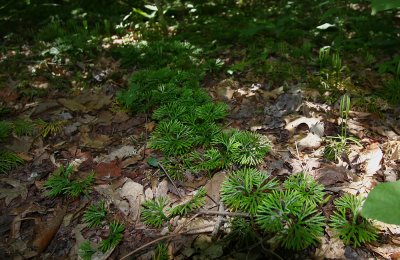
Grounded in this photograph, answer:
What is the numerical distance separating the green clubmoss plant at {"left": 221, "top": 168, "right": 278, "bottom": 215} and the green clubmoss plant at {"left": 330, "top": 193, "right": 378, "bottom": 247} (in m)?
0.38

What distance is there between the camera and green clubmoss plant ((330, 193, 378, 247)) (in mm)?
1616

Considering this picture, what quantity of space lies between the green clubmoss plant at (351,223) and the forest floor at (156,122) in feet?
0.18

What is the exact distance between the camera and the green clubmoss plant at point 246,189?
5.92 ft

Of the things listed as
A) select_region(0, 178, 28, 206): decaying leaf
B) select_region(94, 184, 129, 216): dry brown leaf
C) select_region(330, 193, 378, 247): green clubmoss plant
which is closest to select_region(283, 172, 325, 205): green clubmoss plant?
select_region(330, 193, 378, 247): green clubmoss plant

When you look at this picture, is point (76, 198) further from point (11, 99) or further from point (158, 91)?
point (11, 99)

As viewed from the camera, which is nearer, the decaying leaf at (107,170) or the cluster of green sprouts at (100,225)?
the cluster of green sprouts at (100,225)

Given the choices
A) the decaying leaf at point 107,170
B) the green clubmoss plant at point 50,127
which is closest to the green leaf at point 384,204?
the decaying leaf at point 107,170

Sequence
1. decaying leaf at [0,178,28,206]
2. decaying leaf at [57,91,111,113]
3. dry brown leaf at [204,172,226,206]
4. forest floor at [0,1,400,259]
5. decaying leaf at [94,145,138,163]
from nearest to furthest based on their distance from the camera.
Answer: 1. forest floor at [0,1,400,259]
2. dry brown leaf at [204,172,226,206]
3. decaying leaf at [0,178,28,206]
4. decaying leaf at [94,145,138,163]
5. decaying leaf at [57,91,111,113]

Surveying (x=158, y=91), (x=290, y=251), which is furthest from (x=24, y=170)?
(x=290, y=251)

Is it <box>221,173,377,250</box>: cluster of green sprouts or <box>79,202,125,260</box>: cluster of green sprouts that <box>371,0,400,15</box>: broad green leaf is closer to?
<box>221,173,377,250</box>: cluster of green sprouts

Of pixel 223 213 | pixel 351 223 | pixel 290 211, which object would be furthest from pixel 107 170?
pixel 351 223

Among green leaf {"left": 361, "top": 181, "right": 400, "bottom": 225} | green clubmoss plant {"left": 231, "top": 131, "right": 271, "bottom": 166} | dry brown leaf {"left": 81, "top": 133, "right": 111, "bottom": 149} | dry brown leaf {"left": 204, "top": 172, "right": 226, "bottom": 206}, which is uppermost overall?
green leaf {"left": 361, "top": 181, "right": 400, "bottom": 225}

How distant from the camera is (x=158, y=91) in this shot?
2885 millimetres

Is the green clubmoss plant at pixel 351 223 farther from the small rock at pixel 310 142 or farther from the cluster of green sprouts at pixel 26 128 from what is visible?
the cluster of green sprouts at pixel 26 128
